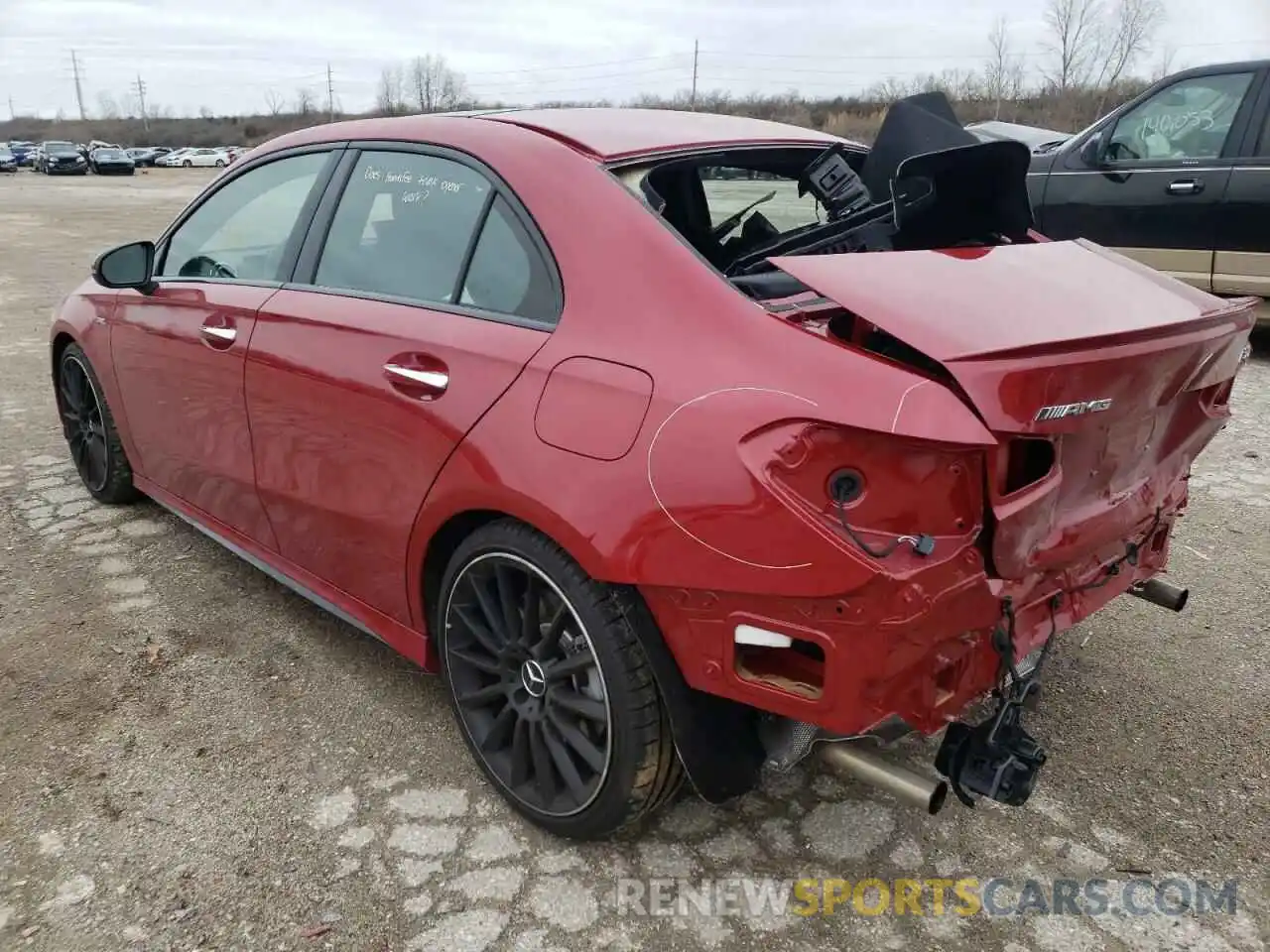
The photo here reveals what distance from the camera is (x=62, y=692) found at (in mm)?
3043

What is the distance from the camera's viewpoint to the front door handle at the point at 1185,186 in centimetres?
677

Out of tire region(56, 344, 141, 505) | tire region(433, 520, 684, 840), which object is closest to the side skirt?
tire region(433, 520, 684, 840)

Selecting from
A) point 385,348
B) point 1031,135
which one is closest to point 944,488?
point 385,348

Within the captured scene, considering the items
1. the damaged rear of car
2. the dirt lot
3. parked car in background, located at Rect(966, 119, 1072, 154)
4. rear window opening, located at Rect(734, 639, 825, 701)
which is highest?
parked car in background, located at Rect(966, 119, 1072, 154)

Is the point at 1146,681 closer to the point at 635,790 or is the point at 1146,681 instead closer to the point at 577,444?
the point at 635,790

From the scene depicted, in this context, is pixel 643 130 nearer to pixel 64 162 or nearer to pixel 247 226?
pixel 247 226

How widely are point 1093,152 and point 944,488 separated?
6558 mm

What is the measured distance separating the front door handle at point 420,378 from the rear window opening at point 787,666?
0.97 meters

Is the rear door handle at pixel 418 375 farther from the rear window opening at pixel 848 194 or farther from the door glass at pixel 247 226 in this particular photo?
the door glass at pixel 247 226

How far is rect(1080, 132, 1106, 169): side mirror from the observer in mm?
7215

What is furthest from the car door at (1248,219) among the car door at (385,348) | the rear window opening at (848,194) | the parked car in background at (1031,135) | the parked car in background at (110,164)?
the parked car in background at (110,164)

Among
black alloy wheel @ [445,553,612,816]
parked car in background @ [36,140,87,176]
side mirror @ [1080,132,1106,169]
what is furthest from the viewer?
parked car in background @ [36,140,87,176]

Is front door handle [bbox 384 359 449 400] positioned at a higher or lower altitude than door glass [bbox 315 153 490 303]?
lower

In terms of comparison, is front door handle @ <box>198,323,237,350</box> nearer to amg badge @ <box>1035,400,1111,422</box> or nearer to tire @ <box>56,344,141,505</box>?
tire @ <box>56,344,141,505</box>
